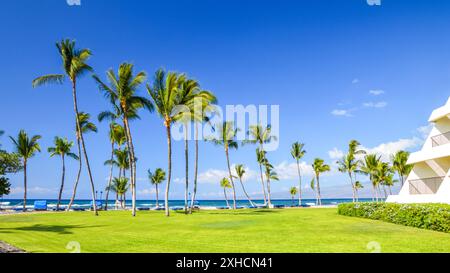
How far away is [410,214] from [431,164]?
8136mm

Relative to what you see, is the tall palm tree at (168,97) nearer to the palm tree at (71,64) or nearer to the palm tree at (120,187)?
the palm tree at (71,64)

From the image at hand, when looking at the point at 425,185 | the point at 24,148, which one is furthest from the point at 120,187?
the point at 425,185

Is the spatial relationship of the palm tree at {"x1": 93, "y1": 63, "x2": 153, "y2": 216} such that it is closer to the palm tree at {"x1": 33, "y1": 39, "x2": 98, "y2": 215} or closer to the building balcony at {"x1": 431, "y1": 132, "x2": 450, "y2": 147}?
the palm tree at {"x1": 33, "y1": 39, "x2": 98, "y2": 215}

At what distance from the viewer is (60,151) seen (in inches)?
1773

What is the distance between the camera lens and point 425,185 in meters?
21.8

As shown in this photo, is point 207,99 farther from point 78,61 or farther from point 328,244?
point 328,244

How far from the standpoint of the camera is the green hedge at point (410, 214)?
584 inches

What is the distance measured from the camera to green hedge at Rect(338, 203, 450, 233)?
584 inches

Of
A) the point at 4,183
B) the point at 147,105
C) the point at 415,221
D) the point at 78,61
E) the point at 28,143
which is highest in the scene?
the point at 78,61
